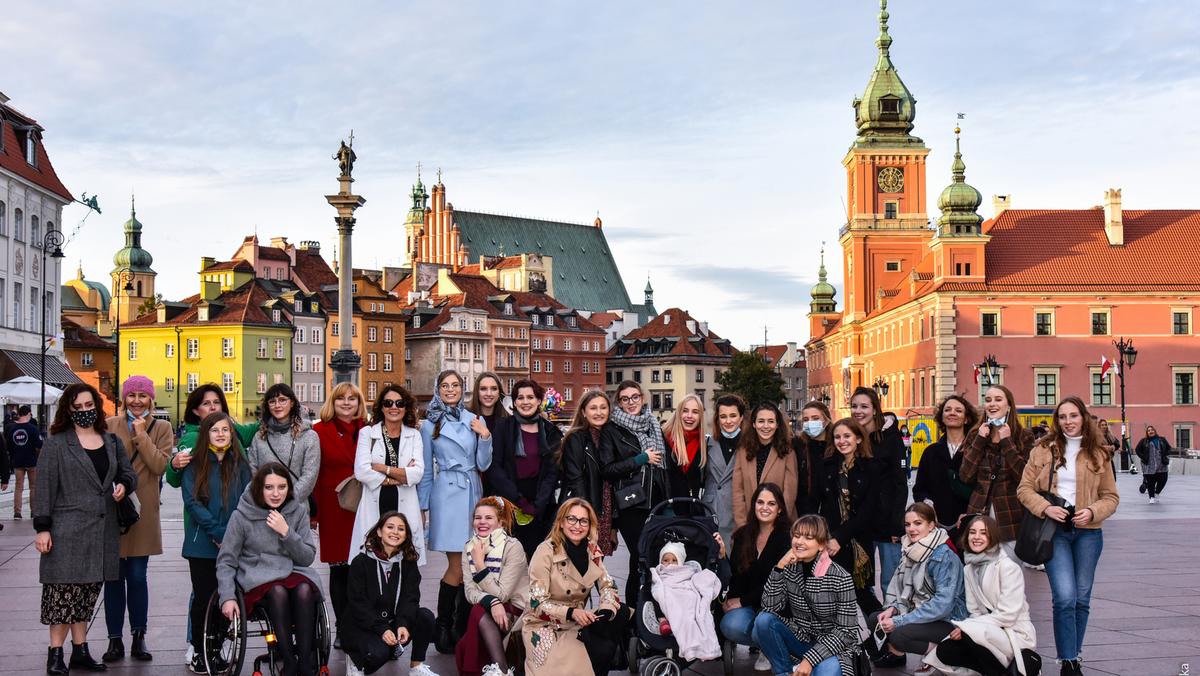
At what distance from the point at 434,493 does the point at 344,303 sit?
32064 millimetres

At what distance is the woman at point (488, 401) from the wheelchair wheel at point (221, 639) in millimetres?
2509

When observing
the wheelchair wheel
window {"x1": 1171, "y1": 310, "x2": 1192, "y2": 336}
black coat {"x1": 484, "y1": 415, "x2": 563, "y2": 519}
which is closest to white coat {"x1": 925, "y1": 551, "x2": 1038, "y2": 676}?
black coat {"x1": 484, "y1": 415, "x2": 563, "y2": 519}

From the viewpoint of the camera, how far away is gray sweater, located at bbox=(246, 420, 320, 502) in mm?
8898

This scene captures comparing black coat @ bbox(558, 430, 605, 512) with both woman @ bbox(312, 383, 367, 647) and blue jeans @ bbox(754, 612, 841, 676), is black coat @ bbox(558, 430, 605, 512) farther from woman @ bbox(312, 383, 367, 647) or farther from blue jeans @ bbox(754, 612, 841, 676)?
blue jeans @ bbox(754, 612, 841, 676)

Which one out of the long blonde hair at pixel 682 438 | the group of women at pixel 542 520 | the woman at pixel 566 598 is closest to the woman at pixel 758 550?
the group of women at pixel 542 520

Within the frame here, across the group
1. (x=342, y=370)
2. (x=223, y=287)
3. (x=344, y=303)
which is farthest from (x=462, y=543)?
(x=223, y=287)

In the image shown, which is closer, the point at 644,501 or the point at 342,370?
the point at 644,501

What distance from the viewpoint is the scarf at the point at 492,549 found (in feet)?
27.9

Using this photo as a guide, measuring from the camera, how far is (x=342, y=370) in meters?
37.7

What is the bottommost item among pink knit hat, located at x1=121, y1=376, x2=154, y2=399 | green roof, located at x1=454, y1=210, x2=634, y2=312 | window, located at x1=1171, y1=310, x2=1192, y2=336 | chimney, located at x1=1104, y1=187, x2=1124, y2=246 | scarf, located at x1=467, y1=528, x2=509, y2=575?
scarf, located at x1=467, y1=528, x2=509, y2=575

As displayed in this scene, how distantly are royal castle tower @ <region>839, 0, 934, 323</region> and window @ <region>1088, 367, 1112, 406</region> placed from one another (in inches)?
794

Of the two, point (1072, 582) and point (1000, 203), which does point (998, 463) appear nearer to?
point (1072, 582)

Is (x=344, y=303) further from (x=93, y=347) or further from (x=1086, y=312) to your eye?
(x=93, y=347)

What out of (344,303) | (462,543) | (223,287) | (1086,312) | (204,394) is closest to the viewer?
(204,394)
